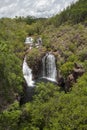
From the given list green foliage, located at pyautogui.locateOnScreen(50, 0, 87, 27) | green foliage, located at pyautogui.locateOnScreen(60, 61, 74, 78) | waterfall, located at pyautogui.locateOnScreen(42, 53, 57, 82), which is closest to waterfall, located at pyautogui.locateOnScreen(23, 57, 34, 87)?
waterfall, located at pyautogui.locateOnScreen(42, 53, 57, 82)

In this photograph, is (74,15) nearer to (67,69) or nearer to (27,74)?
(27,74)

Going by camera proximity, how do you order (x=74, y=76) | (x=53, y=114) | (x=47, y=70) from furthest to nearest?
(x=47, y=70) < (x=74, y=76) < (x=53, y=114)

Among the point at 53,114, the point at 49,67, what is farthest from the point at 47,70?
the point at 53,114

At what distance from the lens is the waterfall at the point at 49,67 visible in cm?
6038

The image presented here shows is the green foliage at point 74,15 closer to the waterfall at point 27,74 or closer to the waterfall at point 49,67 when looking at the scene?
the waterfall at point 49,67

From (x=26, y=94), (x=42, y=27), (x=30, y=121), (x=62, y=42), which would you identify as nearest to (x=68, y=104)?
(x=30, y=121)

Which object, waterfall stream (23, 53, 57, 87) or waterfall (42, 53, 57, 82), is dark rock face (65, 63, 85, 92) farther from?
waterfall (42, 53, 57, 82)

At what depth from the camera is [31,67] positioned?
2418 inches

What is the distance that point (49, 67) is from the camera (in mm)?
61219

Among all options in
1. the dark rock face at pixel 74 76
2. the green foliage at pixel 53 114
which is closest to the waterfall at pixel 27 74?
the dark rock face at pixel 74 76

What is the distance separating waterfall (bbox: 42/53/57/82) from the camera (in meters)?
60.4

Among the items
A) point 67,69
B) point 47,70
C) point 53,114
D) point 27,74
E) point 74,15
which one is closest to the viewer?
point 53,114

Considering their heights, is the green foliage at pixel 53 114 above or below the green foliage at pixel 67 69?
below

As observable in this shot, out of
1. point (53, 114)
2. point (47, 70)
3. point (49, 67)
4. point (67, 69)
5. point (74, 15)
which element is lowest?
point (53, 114)
